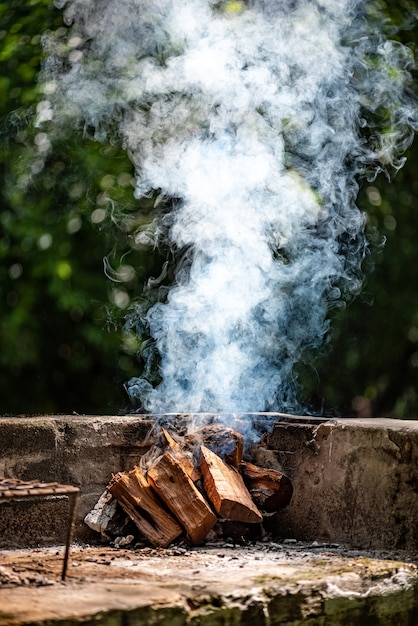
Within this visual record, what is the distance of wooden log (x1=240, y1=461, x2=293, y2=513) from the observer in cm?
430

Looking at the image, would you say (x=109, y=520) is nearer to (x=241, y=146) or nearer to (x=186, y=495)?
(x=186, y=495)

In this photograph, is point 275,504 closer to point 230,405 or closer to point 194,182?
point 230,405

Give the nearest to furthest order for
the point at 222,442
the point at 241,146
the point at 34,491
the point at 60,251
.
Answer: the point at 34,491 < the point at 222,442 < the point at 241,146 < the point at 60,251

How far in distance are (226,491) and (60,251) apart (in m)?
2.65

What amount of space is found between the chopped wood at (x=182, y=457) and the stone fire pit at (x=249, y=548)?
0.12 m

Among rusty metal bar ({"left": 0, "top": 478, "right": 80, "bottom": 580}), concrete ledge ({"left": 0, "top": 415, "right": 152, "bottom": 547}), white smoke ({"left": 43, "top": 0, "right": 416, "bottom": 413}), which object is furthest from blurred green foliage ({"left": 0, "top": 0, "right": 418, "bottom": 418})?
rusty metal bar ({"left": 0, "top": 478, "right": 80, "bottom": 580})

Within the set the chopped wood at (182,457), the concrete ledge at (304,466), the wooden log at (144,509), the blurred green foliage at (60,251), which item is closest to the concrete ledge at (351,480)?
the concrete ledge at (304,466)

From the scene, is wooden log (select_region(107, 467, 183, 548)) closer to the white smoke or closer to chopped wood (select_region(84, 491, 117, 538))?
A: chopped wood (select_region(84, 491, 117, 538))

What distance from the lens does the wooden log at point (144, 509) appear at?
4012mm

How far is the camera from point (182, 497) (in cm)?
407

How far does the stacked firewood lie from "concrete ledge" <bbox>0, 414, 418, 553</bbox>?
0.10 m

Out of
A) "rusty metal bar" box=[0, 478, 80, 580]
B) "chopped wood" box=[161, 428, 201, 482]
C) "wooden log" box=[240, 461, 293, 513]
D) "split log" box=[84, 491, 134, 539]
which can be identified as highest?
"rusty metal bar" box=[0, 478, 80, 580]

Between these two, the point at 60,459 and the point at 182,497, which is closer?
the point at 182,497

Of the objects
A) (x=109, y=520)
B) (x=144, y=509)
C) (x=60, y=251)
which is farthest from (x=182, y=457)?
(x=60, y=251)
